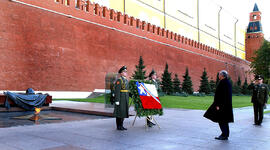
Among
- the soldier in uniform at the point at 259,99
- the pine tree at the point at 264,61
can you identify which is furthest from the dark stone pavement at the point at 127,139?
the pine tree at the point at 264,61

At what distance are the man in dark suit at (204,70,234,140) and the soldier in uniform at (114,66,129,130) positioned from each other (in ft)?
5.31

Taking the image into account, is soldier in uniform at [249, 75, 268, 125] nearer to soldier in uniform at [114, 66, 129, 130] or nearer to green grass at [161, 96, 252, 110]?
soldier in uniform at [114, 66, 129, 130]

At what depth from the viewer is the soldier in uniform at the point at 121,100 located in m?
5.03

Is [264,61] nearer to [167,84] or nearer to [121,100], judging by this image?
[167,84]

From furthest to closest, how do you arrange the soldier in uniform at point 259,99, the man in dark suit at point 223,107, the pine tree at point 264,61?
the pine tree at point 264,61 < the soldier in uniform at point 259,99 < the man in dark suit at point 223,107

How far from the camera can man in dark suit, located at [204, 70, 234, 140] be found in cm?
426

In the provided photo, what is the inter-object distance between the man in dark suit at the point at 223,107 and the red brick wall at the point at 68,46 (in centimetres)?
1027

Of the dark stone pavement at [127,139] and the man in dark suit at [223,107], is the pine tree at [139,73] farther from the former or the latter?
the man in dark suit at [223,107]

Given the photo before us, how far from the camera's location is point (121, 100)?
5.14 meters

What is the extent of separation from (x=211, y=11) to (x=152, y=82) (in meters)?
31.0

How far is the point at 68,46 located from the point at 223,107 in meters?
11.3

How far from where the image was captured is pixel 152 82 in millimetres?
5801

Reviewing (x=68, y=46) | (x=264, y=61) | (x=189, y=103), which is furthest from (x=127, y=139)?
(x=264, y=61)

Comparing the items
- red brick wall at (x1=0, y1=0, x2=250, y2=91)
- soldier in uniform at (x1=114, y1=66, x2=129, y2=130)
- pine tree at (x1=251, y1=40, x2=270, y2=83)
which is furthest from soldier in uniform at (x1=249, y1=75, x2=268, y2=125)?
pine tree at (x1=251, y1=40, x2=270, y2=83)
